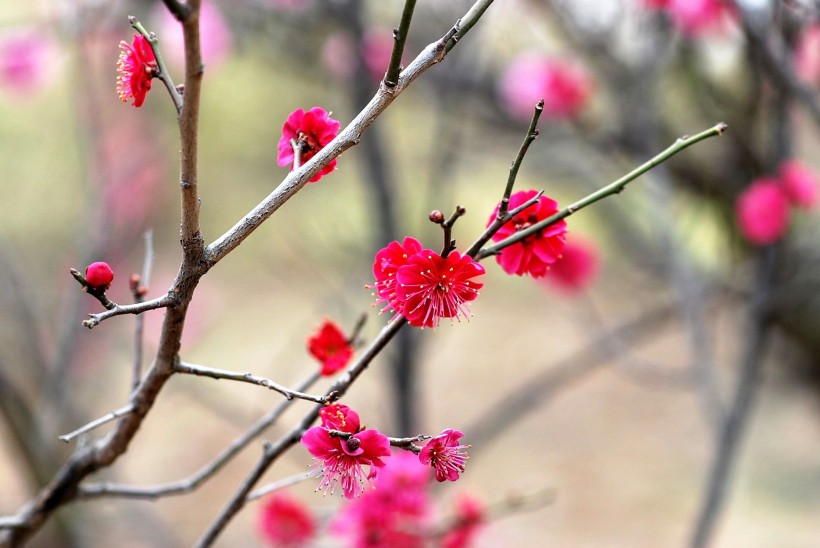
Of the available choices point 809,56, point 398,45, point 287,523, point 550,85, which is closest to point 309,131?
point 398,45

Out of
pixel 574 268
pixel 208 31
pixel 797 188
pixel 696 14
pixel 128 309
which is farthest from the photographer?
pixel 208 31

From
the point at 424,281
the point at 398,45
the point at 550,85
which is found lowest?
the point at 424,281

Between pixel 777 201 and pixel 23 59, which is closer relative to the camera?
pixel 777 201

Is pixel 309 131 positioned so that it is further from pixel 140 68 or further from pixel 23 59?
pixel 23 59

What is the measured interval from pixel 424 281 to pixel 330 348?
0.20 meters

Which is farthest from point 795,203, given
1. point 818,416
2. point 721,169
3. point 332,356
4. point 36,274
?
point 36,274

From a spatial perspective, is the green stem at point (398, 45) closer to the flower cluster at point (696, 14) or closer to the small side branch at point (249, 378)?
the small side branch at point (249, 378)

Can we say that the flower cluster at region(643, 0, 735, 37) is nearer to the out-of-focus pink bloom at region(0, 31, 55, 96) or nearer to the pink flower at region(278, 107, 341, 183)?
the pink flower at region(278, 107, 341, 183)

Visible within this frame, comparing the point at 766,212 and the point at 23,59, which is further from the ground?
the point at 23,59

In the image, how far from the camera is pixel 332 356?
713 mm

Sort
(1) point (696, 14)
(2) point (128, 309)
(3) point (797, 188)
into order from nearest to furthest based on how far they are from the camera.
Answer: (2) point (128, 309) → (3) point (797, 188) → (1) point (696, 14)

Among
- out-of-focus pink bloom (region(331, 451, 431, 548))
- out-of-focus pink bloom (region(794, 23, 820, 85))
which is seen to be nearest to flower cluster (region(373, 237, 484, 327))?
out-of-focus pink bloom (region(331, 451, 431, 548))

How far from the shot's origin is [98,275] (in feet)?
1.65

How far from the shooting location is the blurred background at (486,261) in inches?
72.5
